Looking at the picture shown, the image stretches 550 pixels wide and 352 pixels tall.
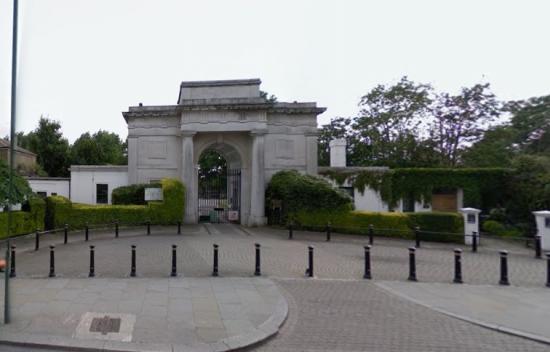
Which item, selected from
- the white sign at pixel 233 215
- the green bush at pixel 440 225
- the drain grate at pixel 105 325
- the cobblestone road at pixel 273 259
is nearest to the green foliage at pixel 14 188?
the cobblestone road at pixel 273 259

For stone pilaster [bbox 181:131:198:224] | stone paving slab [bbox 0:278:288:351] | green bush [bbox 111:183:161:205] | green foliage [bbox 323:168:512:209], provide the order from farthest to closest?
green foliage [bbox 323:168:512:209] < stone pilaster [bbox 181:131:198:224] < green bush [bbox 111:183:161:205] < stone paving slab [bbox 0:278:288:351]

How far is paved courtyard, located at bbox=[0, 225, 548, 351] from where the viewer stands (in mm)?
4785

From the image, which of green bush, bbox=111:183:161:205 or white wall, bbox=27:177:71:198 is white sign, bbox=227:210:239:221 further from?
white wall, bbox=27:177:71:198

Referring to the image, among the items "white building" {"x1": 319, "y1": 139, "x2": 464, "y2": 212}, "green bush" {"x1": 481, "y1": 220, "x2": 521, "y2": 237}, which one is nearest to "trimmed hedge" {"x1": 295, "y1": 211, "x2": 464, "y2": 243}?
"green bush" {"x1": 481, "y1": 220, "x2": 521, "y2": 237}

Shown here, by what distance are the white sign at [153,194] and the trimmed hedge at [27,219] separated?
521 cm

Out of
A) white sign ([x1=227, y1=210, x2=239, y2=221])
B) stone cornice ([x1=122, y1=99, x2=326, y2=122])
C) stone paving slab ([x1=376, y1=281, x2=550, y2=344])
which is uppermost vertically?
Result: stone cornice ([x1=122, y1=99, x2=326, y2=122])

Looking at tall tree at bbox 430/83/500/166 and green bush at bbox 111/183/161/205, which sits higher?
tall tree at bbox 430/83/500/166

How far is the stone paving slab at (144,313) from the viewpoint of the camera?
4.45m

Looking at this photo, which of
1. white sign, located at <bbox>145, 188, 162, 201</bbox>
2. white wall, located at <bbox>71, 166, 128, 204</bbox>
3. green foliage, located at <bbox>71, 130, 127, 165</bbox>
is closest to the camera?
white sign, located at <bbox>145, 188, 162, 201</bbox>

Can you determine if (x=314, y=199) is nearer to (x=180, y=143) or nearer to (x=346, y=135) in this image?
(x=180, y=143)

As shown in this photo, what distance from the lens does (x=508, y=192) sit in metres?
22.2

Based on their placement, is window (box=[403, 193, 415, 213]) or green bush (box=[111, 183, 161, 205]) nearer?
green bush (box=[111, 183, 161, 205])

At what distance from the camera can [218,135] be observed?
22.2m

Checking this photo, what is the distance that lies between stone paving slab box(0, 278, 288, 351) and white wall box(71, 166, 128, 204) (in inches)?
712
